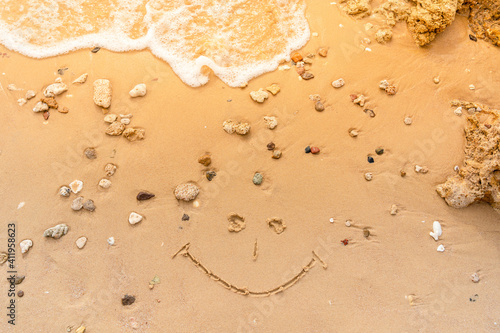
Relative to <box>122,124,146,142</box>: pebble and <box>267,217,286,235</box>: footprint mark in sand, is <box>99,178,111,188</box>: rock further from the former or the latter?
<box>267,217,286,235</box>: footprint mark in sand

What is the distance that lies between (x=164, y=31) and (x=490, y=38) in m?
4.77

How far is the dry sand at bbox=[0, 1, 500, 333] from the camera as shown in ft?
11.1

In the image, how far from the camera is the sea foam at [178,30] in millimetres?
4238

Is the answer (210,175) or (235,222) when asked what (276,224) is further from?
(210,175)

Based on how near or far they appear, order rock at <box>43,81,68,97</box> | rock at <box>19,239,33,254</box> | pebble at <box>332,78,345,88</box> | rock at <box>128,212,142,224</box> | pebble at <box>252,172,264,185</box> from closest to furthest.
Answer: rock at <box>19,239,33,254</box> < rock at <box>128,212,142,224</box> < pebble at <box>252,172,264,185</box> < rock at <box>43,81,68,97</box> < pebble at <box>332,78,345,88</box>

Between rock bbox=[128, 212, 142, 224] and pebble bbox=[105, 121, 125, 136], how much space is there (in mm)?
1072

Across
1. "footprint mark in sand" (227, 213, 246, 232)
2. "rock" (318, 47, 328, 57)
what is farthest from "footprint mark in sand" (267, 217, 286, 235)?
"rock" (318, 47, 328, 57)

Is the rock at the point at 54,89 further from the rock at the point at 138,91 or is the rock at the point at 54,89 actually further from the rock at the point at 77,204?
the rock at the point at 77,204

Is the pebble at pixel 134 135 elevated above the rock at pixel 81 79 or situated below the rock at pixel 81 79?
below

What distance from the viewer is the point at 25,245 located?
3.47 meters

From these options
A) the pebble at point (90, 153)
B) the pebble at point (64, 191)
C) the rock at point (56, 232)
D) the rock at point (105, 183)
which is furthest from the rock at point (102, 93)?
the rock at point (56, 232)

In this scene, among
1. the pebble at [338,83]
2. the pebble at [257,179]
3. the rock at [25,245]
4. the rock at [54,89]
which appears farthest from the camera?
the pebble at [338,83]

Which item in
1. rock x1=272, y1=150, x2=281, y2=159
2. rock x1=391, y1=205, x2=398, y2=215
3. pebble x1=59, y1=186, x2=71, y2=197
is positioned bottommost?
pebble x1=59, y1=186, x2=71, y2=197

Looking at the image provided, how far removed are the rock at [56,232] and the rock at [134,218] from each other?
0.76m
